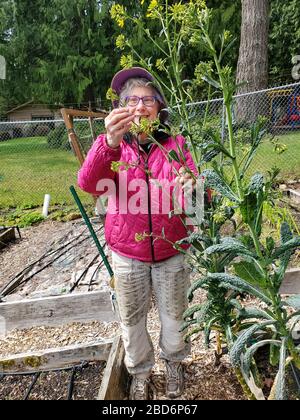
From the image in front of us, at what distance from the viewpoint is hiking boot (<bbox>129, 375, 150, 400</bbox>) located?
6.22 feet

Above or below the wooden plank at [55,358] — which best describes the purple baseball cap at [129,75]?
above

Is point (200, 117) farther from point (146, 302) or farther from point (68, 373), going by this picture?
point (68, 373)

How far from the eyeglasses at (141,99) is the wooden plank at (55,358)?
4.41ft

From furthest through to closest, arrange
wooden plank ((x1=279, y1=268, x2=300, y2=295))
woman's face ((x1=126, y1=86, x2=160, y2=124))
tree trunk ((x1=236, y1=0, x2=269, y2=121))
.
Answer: tree trunk ((x1=236, y1=0, x2=269, y2=121)), wooden plank ((x1=279, y1=268, x2=300, y2=295)), woman's face ((x1=126, y1=86, x2=160, y2=124))

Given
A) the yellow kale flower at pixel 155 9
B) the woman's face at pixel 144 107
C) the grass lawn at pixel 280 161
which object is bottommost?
the grass lawn at pixel 280 161

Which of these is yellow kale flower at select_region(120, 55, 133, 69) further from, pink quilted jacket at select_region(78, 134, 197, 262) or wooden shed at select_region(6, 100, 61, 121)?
wooden shed at select_region(6, 100, 61, 121)

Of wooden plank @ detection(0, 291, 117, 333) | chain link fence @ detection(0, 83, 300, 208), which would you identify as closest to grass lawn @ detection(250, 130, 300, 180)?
chain link fence @ detection(0, 83, 300, 208)

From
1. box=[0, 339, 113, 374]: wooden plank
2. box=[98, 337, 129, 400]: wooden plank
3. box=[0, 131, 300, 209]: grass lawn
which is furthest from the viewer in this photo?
box=[0, 131, 300, 209]: grass lawn

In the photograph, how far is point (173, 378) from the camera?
1937mm

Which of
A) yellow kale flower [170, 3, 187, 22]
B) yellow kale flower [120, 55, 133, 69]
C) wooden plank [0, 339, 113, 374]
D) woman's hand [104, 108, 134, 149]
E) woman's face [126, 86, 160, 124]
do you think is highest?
yellow kale flower [170, 3, 187, 22]

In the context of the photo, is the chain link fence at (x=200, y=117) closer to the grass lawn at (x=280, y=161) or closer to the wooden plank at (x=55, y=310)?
the grass lawn at (x=280, y=161)

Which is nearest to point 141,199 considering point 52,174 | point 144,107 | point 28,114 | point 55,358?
point 144,107

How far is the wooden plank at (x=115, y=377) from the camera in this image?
5.60 ft

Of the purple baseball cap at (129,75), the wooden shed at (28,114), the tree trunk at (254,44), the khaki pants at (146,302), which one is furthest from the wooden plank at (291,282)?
the wooden shed at (28,114)
